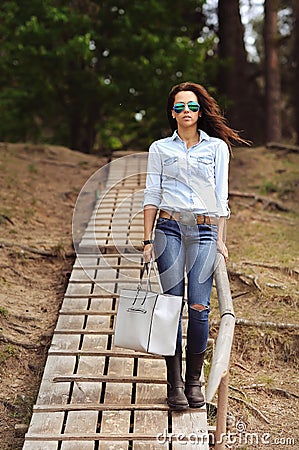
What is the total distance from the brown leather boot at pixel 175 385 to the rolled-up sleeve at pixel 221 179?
2.74 ft

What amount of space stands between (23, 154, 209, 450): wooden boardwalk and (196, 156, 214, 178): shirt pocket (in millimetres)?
1238

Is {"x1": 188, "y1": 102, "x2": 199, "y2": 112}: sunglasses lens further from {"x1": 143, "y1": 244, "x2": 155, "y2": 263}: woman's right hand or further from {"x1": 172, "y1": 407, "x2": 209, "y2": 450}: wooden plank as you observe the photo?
{"x1": 172, "y1": 407, "x2": 209, "y2": 450}: wooden plank

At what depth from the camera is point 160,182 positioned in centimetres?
375

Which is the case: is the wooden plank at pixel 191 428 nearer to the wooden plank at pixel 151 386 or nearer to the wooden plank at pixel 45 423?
the wooden plank at pixel 151 386

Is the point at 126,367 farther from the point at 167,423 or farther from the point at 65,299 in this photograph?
the point at 65,299

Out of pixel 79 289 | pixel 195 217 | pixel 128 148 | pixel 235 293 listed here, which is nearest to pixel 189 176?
pixel 195 217

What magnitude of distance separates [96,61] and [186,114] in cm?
883

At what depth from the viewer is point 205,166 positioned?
369 cm

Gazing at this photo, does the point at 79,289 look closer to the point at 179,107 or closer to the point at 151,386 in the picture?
the point at 151,386

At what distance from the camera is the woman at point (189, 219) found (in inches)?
142

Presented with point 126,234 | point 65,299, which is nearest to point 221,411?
point 65,299

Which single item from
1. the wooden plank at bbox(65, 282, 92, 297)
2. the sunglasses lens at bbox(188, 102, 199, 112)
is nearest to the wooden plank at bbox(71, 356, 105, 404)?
the wooden plank at bbox(65, 282, 92, 297)

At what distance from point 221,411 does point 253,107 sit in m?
11.0

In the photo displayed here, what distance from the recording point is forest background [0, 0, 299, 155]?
11.3m
